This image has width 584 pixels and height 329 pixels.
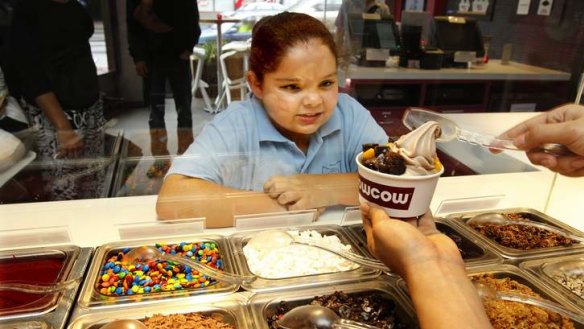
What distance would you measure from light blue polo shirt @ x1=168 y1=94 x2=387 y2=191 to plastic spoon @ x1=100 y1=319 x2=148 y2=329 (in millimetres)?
676

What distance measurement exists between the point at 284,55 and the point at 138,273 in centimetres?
84

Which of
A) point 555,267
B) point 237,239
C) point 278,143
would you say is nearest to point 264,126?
point 278,143

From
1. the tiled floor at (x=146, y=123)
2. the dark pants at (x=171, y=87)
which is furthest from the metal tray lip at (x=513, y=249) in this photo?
the dark pants at (x=171, y=87)

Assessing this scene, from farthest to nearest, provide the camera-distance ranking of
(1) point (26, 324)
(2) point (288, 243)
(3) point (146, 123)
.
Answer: (3) point (146, 123), (2) point (288, 243), (1) point (26, 324)

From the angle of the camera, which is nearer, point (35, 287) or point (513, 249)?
point (35, 287)

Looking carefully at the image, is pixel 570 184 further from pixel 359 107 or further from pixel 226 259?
pixel 226 259

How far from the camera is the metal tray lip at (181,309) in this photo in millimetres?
922

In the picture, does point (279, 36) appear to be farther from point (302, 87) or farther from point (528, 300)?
point (528, 300)

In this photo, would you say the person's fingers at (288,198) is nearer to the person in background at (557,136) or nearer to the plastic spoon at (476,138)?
the plastic spoon at (476,138)

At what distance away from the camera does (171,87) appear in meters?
1.97

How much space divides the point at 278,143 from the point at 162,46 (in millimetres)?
680

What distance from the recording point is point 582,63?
1.91 metres

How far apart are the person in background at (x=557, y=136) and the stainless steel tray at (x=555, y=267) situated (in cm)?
28

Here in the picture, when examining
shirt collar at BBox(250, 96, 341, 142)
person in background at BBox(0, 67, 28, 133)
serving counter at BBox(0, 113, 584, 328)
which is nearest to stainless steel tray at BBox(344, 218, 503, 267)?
serving counter at BBox(0, 113, 584, 328)
